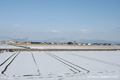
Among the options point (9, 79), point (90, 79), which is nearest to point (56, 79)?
point (90, 79)

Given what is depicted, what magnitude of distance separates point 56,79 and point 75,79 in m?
0.85

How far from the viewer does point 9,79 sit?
7004mm

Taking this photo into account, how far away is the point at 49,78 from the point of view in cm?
731

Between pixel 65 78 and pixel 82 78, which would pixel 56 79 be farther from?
pixel 82 78

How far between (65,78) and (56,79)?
46 centimetres

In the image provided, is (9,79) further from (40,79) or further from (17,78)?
(40,79)

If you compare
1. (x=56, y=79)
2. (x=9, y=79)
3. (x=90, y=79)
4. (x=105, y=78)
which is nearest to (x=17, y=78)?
(x=9, y=79)

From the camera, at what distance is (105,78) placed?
751cm

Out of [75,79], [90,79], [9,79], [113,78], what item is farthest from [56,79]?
[113,78]

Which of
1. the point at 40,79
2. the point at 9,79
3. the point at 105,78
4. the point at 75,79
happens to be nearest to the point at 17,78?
the point at 9,79

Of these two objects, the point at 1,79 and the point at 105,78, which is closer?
the point at 1,79

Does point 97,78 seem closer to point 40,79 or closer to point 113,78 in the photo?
point 113,78

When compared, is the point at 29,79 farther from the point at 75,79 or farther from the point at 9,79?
the point at 75,79

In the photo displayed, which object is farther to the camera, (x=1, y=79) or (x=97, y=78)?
(x=97, y=78)
